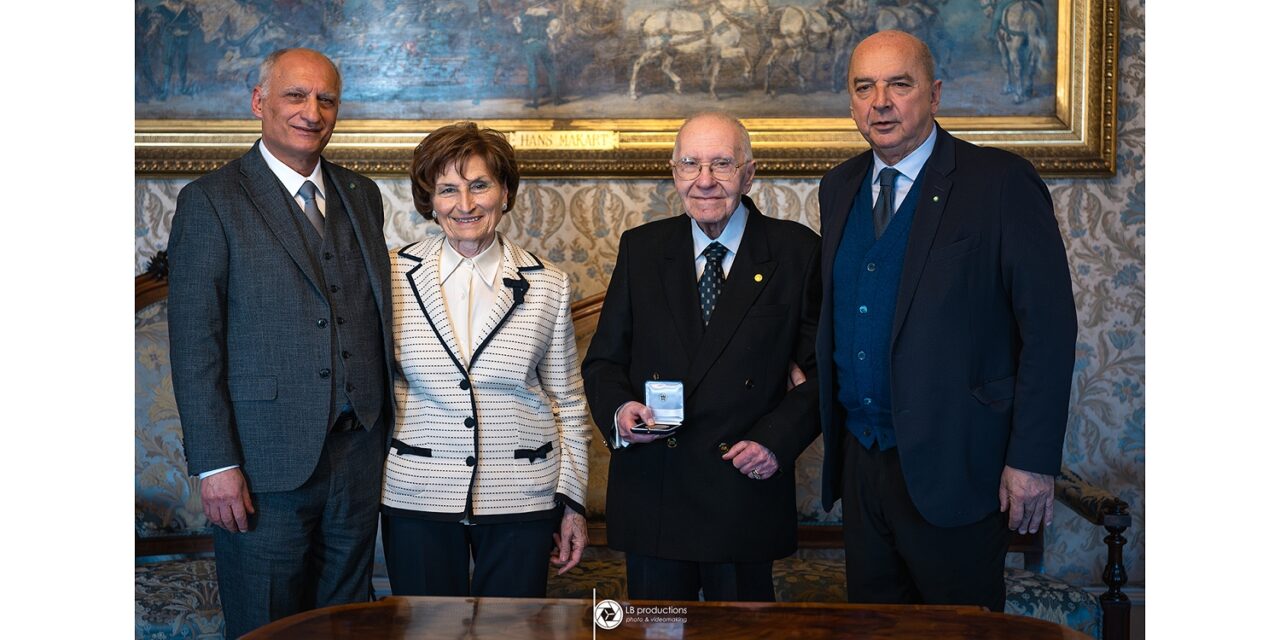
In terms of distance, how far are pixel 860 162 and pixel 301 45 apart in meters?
2.56

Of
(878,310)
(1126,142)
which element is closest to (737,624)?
(878,310)

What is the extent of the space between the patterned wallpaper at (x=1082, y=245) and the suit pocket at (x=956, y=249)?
1.81 metres

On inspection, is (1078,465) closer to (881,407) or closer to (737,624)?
(881,407)

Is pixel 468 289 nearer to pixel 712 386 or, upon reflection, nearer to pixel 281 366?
pixel 281 366

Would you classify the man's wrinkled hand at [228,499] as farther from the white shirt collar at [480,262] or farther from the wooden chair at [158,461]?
the wooden chair at [158,461]

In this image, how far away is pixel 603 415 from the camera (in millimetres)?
3064

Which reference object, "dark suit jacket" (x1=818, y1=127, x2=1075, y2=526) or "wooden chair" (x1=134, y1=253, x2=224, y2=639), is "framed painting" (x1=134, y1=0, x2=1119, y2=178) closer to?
"wooden chair" (x1=134, y1=253, x2=224, y2=639)

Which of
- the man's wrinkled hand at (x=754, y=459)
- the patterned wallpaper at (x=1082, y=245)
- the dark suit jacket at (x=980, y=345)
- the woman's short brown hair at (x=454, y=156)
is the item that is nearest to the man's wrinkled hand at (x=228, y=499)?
the woman's short brown hair at (x=454, y=156)

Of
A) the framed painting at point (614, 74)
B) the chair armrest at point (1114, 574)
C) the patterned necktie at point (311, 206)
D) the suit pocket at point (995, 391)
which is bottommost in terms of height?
the chair armrest at point (1114, 574)

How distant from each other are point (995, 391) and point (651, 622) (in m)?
1.08

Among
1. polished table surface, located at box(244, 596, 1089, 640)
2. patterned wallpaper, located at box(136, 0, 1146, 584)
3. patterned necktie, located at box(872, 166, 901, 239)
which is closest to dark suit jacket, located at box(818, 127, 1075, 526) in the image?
patterned necktie, located at box(872, 166, 901, 239)

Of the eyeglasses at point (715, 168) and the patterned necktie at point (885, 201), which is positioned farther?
the eyeglasses at point (715, 168)

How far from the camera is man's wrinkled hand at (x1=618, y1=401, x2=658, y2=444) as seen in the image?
296cm

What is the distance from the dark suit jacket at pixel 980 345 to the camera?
2.76m
